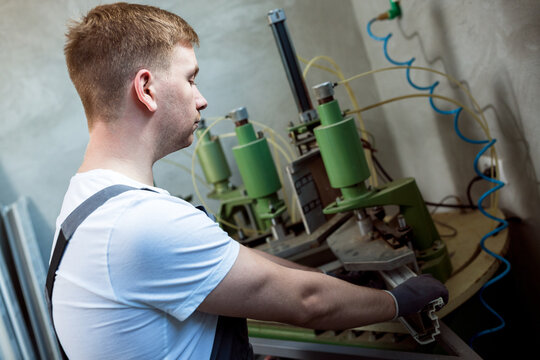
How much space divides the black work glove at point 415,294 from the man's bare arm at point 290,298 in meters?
0.02

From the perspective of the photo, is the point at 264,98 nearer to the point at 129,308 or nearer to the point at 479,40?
the point at 479,40

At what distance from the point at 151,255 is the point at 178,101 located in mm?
410

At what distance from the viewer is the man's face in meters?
1.05

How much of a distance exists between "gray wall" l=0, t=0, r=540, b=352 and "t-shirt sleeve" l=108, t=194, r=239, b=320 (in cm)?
115

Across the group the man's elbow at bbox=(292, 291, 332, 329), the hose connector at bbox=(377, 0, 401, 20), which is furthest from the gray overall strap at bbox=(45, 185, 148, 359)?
the hose connector at bbox=(377, 0, 401, 20)

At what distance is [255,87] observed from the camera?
2.63 m

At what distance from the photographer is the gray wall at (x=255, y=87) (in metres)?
1.76

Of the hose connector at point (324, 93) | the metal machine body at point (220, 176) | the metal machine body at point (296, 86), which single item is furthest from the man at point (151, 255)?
the metal machine body at point (220, 176)

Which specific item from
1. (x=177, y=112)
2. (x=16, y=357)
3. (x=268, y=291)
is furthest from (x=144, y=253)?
(x=16, y=357)

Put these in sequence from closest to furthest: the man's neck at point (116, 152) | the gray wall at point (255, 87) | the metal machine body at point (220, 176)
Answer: the man's neck at point (116, 152)
the gray wall at point (255, 87)
the metal machine body at point (220, 176)

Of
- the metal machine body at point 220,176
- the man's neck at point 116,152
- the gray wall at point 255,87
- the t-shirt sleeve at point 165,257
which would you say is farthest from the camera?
the metal machine body at point 220,176

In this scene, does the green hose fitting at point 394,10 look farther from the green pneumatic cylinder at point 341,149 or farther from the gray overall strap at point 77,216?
the gray overall strap at point 77,216

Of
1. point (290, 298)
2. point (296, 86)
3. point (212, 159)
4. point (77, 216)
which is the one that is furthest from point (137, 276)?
point (212, 159)

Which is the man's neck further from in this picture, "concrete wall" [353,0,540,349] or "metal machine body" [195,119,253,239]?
"metal machine body" [195,119,253,239]
